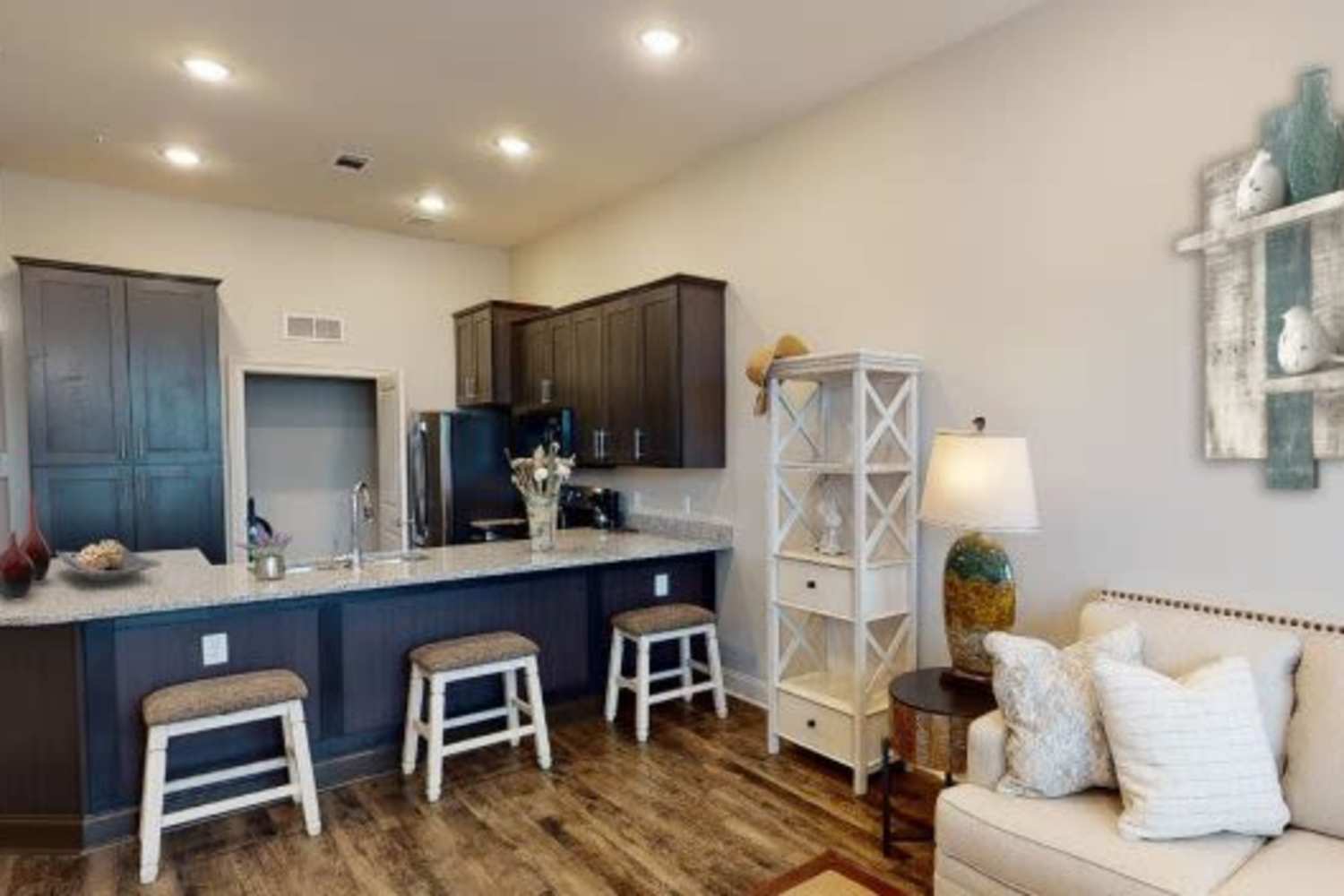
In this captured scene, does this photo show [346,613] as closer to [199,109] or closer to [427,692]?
[427,692]

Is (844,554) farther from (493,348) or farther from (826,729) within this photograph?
(493,348)

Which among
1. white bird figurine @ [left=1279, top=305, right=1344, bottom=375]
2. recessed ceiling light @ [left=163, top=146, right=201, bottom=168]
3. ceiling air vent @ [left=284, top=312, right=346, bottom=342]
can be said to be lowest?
white bird figurine @ [left=1279, top=305, right=1344, bottom=375]

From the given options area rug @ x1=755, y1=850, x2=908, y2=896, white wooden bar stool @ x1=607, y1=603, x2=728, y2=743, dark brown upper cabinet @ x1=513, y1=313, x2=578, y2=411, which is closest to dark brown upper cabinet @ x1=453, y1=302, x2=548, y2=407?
dark brown upper cabinet @ x1=513, y1=313, x2=578, y2=411

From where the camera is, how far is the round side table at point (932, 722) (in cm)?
250

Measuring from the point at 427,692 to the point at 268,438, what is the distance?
3.26 meters

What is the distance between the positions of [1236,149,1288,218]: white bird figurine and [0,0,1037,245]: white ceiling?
1.12 meters

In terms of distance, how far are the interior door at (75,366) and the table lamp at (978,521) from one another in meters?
4.67

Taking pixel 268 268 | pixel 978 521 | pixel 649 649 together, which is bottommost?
pixel 649 649

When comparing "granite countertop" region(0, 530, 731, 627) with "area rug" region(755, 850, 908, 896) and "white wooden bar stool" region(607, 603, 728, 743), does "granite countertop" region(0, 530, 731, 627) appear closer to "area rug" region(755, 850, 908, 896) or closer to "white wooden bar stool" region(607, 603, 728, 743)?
"white wooden bar stool" region(607, 603, 728, 743)

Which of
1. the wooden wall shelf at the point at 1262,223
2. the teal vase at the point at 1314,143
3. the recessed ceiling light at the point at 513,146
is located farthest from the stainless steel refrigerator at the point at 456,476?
the teal vase at the point at 1314,143

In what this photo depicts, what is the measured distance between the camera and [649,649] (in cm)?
400

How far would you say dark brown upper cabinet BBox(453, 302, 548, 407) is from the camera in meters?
5.81

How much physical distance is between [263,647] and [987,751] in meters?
2.80

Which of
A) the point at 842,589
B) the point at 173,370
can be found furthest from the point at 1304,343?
the point at 173,370
